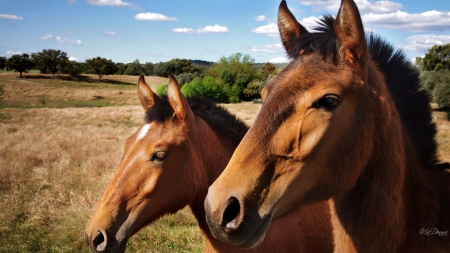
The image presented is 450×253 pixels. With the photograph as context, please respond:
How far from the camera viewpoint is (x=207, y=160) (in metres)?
3.65

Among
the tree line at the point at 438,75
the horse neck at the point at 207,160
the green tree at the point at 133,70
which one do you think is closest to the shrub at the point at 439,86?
the tree line at the point at 438,75

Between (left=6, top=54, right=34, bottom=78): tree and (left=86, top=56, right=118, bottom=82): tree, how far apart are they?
62.5 ft

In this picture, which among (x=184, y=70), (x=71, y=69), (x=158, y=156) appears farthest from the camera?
(x=184, y=70)

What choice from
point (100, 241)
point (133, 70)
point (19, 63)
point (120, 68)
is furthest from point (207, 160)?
point (120, 68)

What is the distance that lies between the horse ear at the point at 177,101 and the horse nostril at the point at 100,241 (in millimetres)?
1403

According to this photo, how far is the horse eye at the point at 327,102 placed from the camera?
192 cm

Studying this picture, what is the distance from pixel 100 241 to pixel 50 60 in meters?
77.0

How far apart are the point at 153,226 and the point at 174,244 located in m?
0.89

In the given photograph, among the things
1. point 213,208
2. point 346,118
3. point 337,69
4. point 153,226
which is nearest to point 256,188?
point 213,208

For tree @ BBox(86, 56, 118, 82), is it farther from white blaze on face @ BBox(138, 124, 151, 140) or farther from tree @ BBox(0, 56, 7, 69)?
white blaze on face @ BBox(138, 124, 151, 140)

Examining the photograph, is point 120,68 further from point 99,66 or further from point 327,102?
point 327,102

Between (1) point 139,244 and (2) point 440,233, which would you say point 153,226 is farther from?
(2) point 440,233

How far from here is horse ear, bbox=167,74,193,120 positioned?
11.5ft

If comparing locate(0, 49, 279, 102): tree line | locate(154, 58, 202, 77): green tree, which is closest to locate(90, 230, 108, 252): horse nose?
locate(0, 49, 279, 102): tree line
